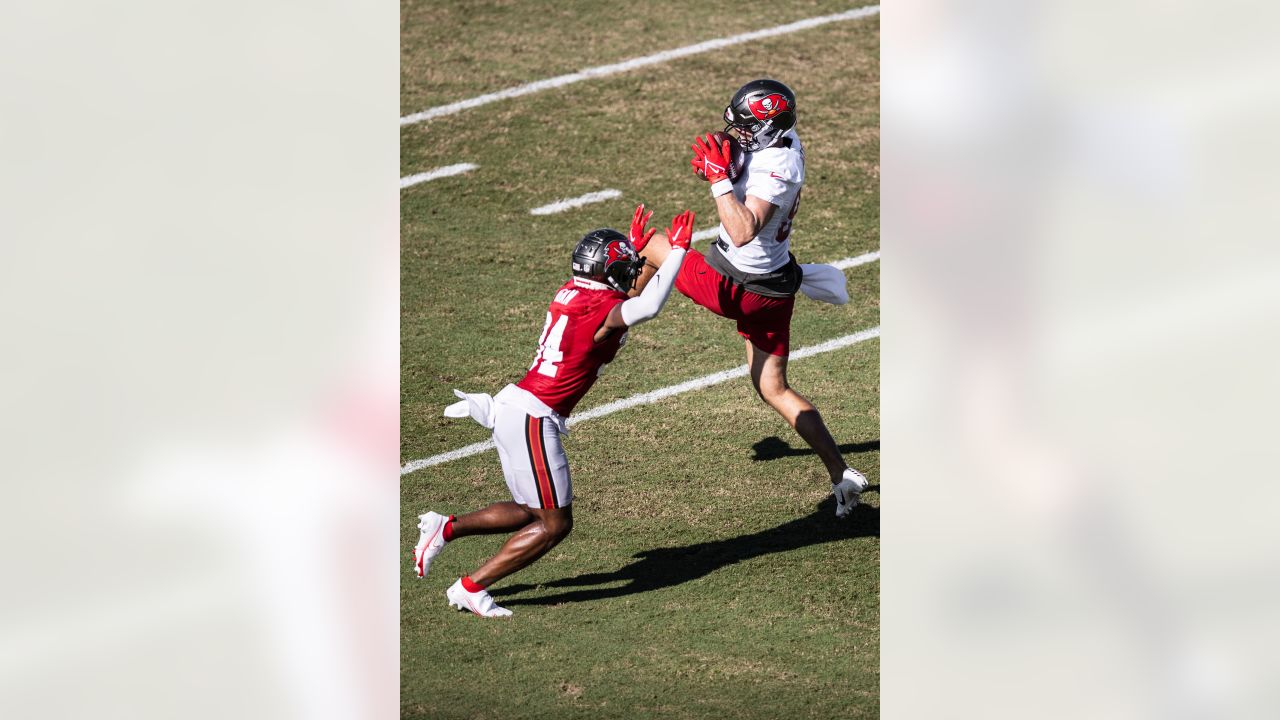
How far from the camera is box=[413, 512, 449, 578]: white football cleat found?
6.44m

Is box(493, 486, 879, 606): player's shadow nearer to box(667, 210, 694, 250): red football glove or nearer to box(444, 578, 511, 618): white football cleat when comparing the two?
box(444, 578, 511, 618): white football cleat

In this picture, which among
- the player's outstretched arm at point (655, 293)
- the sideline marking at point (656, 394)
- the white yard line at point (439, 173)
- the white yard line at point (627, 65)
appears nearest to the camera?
the player's outstretched arm at point (655, 293)

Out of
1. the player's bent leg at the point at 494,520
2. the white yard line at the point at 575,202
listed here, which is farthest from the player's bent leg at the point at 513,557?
the white yard line at the point at 575,202

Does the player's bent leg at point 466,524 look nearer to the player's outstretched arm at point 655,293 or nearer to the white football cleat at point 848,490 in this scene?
the player's outstretched arm at point 655,293

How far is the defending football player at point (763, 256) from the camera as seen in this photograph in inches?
274

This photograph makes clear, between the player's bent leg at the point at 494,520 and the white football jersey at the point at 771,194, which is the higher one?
the white football jersey at the point at 771,194

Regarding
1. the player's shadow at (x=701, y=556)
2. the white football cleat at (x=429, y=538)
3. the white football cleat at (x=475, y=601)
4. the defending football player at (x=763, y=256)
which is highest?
the defending football player at (x=763, y=256)

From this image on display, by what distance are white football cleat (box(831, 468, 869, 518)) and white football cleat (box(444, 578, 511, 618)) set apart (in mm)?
1887

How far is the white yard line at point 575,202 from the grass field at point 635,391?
94 millimetres

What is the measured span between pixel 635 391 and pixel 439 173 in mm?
3601

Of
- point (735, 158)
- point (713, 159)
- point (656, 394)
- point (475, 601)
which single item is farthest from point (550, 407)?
point (656, 394)

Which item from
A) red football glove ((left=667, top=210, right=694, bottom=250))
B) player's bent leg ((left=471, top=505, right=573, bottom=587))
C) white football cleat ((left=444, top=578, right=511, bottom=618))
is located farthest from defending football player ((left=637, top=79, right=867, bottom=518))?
white football cleat ((left=444, top=578, right=511, bottom=618))
